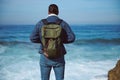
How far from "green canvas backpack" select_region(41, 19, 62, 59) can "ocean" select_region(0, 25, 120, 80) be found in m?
1.37

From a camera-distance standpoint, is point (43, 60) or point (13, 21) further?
point (13, 21)

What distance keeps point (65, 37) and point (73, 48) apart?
84.4 inches

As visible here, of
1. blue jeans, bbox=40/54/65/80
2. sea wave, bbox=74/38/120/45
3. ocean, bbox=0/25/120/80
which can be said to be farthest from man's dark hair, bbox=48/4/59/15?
sea wave, bbox=74/38/120/45

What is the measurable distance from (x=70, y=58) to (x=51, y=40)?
6.02 feet

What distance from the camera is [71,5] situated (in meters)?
4.00

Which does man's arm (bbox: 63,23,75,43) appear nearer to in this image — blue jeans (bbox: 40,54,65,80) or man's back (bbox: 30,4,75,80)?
man's back (bbox: 30,4,75,80)

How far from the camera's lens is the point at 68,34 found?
87.7 inches

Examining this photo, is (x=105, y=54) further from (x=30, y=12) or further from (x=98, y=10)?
(x=30, y=12)

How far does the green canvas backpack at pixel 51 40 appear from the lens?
2188mm

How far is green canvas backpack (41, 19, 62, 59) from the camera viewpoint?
86.1 inches

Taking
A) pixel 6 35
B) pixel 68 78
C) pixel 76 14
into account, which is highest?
pixel 76 14

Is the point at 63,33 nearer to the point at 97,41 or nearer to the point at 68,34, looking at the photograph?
the point at 68,34

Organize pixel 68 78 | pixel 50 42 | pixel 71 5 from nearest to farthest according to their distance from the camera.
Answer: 1. pixel 50 42
2. pixel 68 78
3. pixel 71 5

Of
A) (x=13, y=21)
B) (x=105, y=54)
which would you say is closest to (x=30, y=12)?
(x=13, y=21)
